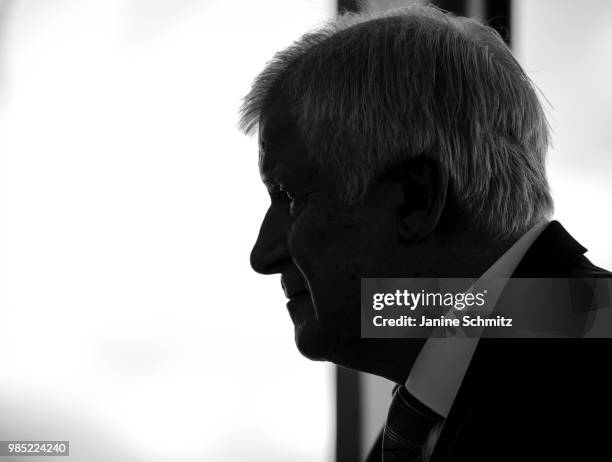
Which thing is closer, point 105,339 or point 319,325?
point 319,325

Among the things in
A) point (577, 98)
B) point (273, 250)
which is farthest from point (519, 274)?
point (577, 98)

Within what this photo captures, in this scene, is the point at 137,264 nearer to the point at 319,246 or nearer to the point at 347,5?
the point at 347,5

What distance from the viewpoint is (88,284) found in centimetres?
195

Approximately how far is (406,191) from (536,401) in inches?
11.8

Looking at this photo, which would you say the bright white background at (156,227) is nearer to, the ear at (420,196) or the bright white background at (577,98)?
the bright white background at (577,98)

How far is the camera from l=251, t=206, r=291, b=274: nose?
1.05 metres

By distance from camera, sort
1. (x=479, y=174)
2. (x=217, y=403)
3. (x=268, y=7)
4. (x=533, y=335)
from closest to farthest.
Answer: (x=533, y=335)
(x=479, y=174)
(x=217, y=403)
(x=268, y=7)

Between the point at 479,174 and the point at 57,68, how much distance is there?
1.39m

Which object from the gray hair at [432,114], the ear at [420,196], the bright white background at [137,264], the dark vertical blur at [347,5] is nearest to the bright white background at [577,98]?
the dark vertical blur at [347,5]

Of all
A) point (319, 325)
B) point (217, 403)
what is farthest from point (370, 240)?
point (217, 403)

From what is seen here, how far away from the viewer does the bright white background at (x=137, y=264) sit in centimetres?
194

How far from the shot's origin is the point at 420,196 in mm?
969

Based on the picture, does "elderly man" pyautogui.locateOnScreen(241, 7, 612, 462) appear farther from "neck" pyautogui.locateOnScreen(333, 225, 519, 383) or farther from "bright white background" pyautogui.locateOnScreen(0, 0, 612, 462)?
"bright white background" pyautogui.locateOnScreen(0, 0, 612, 462)

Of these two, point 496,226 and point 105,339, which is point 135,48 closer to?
point 105,339
